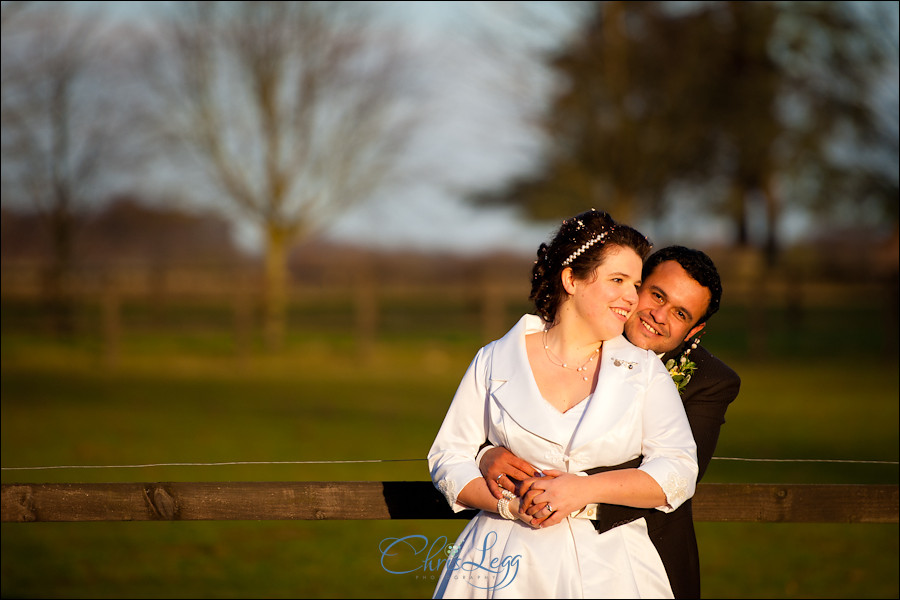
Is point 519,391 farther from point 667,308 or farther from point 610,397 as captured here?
point 667,308

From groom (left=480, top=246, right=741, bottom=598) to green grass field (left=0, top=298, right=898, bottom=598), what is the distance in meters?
0.77

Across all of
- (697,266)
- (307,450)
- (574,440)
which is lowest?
(307,450)

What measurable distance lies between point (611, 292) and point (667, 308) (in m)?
0.28

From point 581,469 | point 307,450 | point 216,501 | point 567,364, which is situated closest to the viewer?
point 581,469

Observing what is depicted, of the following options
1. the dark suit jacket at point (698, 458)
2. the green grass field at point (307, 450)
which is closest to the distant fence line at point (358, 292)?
the green grass field at point (307, 450)

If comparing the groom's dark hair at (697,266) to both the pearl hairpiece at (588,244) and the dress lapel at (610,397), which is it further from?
the dress lapel at (610,397)

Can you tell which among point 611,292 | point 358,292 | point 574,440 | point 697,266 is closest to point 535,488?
point 574,440

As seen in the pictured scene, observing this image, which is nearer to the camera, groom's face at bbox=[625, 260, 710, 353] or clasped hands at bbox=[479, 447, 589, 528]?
clasped hands at bbox=[479, 447, 589, 528]

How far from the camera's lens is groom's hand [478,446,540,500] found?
2.32 m

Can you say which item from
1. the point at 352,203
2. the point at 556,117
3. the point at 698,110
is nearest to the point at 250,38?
the point at 352,203

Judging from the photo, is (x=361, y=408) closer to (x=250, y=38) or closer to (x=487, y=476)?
(x=487, y=476)

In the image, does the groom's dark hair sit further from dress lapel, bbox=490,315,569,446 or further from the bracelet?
the bracelet

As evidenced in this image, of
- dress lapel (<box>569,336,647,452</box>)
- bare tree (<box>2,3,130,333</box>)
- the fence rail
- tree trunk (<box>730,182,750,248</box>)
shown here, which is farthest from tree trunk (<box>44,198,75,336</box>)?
dress lapel (<box>569,336,647,452</box>)

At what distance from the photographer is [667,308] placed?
2592 millimetres
